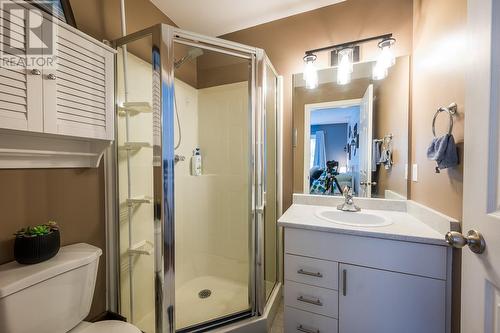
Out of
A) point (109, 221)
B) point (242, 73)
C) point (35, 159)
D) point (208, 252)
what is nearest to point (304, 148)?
point (242, 73)

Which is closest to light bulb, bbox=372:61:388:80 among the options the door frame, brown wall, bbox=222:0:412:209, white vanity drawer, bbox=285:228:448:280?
brown wall, bbox=222:0:412:209

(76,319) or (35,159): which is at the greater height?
(35,159)

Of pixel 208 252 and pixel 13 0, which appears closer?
pixel 13 0

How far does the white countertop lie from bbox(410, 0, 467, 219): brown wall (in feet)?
0.44

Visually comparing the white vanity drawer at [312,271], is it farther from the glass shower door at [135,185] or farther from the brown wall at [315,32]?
the glass shower door at [135,185]

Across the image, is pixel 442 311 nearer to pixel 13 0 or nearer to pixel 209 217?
pixel 209 217

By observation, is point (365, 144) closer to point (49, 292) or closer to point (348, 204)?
point (348, 204)

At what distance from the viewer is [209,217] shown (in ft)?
6.92

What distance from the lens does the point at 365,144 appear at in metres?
1.65

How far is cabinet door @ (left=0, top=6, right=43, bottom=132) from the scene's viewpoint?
76 cm

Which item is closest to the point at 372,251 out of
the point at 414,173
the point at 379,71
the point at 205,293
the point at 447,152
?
the point at 447,152

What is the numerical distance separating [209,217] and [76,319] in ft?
3.99

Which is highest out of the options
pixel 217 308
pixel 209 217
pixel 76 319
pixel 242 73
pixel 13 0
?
pixel 242 73

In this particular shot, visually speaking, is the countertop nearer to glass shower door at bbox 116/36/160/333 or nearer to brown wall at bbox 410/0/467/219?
brown wall at bbox 410/0/467/219
